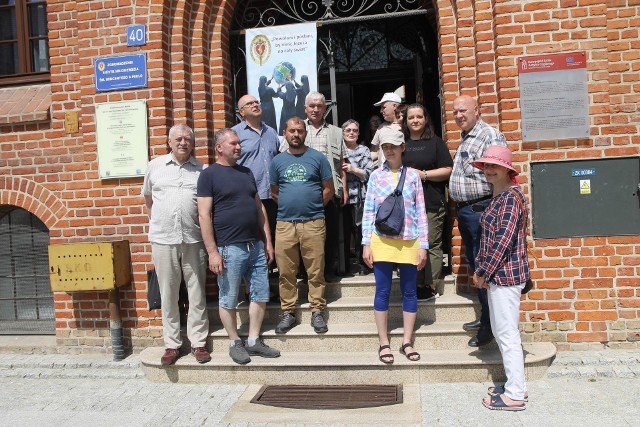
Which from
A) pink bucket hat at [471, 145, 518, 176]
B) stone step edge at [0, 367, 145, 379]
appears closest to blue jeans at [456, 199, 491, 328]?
pink bucket hat at [471, 145, 518, 176]

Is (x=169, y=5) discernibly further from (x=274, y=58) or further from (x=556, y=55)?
(x=556, y=55)

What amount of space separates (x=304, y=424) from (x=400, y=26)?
17.3 ft

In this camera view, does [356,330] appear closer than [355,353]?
No

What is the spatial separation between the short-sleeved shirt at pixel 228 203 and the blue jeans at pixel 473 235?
5.72ft

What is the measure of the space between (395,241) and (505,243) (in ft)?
3.09

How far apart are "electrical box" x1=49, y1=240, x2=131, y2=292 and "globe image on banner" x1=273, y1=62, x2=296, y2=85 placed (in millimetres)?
2320

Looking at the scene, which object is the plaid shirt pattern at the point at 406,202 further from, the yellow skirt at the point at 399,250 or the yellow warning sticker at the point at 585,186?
the yellow warning sticker at the point at 585,186

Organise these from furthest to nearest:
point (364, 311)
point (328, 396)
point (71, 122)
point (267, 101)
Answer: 1. point (267, 101)
2. point (71, 122)
3. point (364, 311)
4. point (328, 396)

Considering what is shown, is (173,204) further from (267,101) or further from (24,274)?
(24,274)

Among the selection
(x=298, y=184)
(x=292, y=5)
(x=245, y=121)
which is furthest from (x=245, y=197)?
(x=292, y=5)

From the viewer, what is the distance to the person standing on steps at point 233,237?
183 inches

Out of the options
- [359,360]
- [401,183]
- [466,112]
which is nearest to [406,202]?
[401,183]

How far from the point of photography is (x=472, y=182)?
14.7 feet

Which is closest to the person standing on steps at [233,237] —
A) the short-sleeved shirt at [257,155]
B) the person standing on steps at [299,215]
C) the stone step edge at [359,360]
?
the stone step edge at [359,360]
